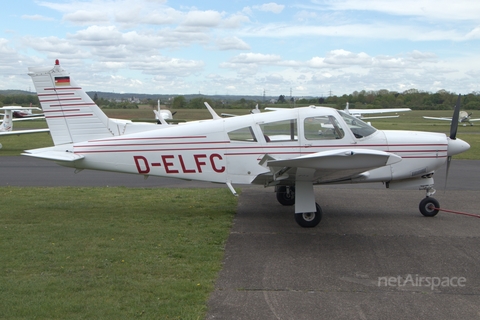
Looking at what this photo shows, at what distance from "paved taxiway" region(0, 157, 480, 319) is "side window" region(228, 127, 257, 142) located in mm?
1461

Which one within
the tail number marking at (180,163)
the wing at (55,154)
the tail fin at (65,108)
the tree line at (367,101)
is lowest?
the tree line at (367,101)

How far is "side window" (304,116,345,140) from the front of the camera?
8.25 meters

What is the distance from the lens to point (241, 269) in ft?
19.2

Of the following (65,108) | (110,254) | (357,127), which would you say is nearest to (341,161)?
(357,127)

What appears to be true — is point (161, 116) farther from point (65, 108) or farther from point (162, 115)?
point (162, 115)

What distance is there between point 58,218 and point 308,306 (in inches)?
215

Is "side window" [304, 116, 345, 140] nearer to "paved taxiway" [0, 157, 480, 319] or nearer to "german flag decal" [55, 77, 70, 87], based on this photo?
"paved taxiway" [0, 157, 480, 319]

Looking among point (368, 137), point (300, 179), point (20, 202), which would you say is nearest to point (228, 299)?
point (300, 179)

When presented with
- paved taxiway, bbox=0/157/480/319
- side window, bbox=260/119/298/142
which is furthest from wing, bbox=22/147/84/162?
side window, bbox=260/119/298/142

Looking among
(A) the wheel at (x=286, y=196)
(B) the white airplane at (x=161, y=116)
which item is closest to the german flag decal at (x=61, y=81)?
(B) the white airplane at (x=161, y=116)

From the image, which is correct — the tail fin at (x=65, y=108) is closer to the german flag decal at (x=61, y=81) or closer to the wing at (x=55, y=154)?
the german flag decal at (x=61, y=81)

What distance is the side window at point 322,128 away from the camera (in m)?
8.25

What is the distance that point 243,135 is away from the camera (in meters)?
8.41

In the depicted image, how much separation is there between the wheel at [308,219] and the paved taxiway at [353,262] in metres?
0.12
